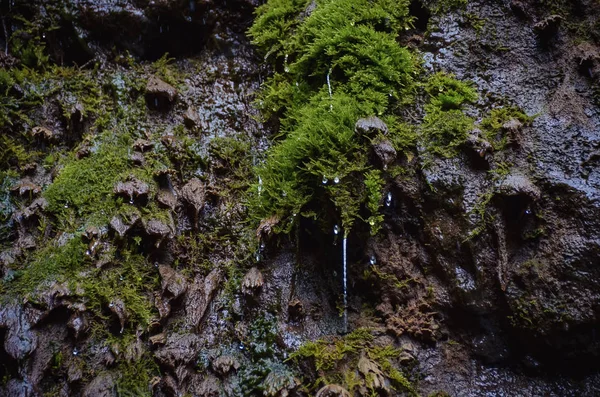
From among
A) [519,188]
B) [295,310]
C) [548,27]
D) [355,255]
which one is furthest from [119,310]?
[548,27]

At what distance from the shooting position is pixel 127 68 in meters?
4.71

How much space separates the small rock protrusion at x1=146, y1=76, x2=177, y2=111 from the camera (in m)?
4.44

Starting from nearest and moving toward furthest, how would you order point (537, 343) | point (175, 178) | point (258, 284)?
point (537, 343)
point (258, 284)
point (175, 178)

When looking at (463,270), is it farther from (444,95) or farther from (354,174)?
(444,95)

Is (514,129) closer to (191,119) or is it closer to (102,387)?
(191,119)

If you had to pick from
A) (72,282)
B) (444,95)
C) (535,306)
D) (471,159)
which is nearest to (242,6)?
(444,95)

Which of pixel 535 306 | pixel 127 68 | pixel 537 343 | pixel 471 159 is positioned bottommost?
pixel 537 343

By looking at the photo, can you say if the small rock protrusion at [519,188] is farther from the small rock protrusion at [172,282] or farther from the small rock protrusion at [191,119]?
the small rock protrusion at [191,119]

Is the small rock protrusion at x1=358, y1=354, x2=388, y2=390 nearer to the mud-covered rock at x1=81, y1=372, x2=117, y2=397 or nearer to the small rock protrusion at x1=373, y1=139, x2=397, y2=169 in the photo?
the small rock protrusion at x1=373, y1=139, x2=397, y2=169

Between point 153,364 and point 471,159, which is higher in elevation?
point 471,159

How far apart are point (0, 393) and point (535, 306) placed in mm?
4151

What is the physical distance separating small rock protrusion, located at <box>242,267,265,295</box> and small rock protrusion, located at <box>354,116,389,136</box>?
1.55 m

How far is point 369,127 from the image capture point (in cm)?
352

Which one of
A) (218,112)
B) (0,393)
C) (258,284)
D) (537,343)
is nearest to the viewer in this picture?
(0,393)
